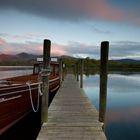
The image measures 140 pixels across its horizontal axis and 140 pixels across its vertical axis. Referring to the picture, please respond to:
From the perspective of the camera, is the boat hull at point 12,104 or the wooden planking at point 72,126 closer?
the wooden planking at point 72,126

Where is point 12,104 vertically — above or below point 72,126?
above

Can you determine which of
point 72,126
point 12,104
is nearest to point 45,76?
point 72,126

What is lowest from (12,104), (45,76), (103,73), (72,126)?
(72,126)

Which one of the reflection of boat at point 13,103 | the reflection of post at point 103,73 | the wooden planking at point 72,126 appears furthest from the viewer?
the reflection of boat at point 13,103

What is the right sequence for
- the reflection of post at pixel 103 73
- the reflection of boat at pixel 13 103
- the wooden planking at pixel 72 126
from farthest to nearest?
1. the reflection of boat at pixel 13 103
2. the reflection of post at pixel 103 73
3. the wooden planking at pixel 72 126

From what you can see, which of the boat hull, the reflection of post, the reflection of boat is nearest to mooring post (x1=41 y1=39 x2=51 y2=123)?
the reflection of boat

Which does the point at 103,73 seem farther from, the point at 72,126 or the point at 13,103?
the point at 13,103

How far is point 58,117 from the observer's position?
6957 mm

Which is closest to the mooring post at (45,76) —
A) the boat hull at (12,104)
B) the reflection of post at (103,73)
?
the boat hull at (12,104)

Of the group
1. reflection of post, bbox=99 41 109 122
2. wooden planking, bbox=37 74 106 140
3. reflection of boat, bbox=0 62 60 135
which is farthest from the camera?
reflection of boat, bbox=0 62 60 135

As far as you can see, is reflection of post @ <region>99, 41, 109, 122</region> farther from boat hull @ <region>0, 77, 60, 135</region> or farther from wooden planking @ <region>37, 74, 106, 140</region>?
boat hull @ <region>0, 77, 60, 135</region>

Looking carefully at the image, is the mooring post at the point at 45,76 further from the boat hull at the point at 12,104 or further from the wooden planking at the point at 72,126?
the boat hull at the point at 12,104

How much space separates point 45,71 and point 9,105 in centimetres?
243

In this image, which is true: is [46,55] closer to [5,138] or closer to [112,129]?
[5,138]
